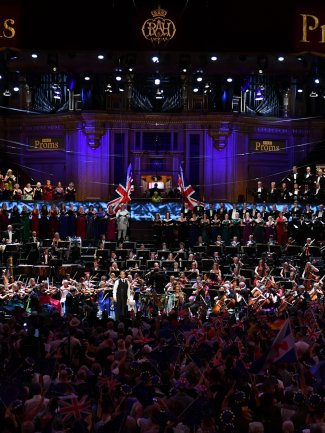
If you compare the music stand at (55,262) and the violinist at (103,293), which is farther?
the music stand at (55,262)

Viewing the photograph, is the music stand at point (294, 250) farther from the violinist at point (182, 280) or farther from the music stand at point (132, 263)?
the music stand at point (132, 263)

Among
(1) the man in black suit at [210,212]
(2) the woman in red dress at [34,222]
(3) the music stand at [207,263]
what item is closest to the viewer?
(3) the music stand at [207,263]

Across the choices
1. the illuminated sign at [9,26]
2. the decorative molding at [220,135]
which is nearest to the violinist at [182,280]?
the illuminated sign at [9,26]

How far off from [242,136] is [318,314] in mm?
19672

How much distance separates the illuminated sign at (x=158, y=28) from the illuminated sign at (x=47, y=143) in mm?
11892

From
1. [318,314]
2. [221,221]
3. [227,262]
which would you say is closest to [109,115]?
[221,221]

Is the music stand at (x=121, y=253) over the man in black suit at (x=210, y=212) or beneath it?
beneath

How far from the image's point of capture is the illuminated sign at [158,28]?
76.7 ft

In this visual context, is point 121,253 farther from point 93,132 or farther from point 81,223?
point 93,132

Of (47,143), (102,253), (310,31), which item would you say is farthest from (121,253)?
(47,143)

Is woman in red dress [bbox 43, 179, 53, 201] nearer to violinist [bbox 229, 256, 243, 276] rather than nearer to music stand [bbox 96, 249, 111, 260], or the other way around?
music stand [bbox 96, 249, 111, 260]

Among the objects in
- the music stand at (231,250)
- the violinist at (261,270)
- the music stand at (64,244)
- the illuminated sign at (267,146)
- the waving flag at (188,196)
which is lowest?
the violinist at (261,270)

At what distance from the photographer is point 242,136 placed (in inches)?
1367

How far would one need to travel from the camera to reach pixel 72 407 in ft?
26.9
